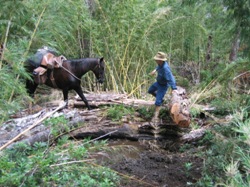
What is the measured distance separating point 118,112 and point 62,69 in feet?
5.01

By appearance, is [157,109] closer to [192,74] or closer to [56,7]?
[56,7]

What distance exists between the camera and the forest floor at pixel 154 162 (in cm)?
488

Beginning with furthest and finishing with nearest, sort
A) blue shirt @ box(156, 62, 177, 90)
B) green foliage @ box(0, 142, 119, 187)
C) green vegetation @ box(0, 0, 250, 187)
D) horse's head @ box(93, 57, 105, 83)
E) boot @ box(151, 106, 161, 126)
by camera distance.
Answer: horse's head @ box(93, 57, 105, 83) < boot @ box(151, 106, 161, 126) < blue shirt @ box(156, 62, 177, 90) < green vegetation @ box(0, 0, 250, 187) < green foliage @ box(0, 142, 119, 187)

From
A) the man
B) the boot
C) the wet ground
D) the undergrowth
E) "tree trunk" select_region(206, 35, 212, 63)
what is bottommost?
the wet ground

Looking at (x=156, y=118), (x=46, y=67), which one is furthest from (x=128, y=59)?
(x=156, y=118)

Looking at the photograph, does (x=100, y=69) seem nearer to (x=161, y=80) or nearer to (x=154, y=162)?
(x=161, y=80)

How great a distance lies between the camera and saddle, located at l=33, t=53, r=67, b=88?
7.78 m

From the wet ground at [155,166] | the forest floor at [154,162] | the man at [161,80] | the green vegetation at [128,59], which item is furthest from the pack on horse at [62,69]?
the wet ground at [155,166]

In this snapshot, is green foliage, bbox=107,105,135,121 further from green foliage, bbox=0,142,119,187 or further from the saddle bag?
green foliage, bbox=0,142,119,187

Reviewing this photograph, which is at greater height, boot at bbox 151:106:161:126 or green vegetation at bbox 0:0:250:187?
green vegetation at bbox 0:0:250:187

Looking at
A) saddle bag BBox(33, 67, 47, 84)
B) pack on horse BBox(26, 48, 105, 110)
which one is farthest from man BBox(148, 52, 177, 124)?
saddle bag BBox(33, 67, 47, 84)

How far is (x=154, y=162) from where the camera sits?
5738mm

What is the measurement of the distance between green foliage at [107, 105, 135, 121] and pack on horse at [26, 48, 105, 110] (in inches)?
24.9

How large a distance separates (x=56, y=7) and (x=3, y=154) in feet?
10.3
